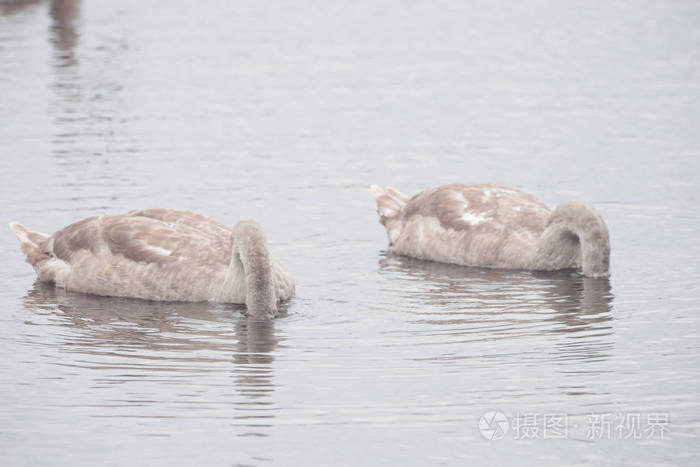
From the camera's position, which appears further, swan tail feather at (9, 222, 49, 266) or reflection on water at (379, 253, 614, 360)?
swan tail feather at (9, 222, 49, 266)

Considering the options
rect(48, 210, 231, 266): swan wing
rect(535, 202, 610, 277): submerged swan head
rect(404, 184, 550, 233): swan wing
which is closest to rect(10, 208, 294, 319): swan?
rect(48, 210, 231, 266): swan wing

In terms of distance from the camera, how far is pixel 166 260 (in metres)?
16.2

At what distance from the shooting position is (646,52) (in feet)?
108

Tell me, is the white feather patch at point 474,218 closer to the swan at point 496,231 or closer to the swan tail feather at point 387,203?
the swan at point 496,231

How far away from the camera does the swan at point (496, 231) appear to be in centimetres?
1700

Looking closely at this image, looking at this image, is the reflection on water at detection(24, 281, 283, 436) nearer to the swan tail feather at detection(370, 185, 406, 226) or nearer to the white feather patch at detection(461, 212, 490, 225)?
the white feather patch at detection(461, 212, 490, 225)

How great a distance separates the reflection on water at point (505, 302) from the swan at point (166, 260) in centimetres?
167

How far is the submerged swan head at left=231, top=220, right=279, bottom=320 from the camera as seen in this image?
15.0 metres

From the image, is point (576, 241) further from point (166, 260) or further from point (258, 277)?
point (166, 260)

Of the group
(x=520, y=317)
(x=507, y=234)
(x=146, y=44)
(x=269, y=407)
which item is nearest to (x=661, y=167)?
(x=507, y=234)

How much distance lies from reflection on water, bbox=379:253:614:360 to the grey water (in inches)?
2.0

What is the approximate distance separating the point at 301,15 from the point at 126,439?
30536 millimetres

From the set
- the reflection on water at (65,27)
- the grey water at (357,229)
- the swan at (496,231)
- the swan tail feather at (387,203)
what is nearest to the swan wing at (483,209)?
the swan at (496,231)

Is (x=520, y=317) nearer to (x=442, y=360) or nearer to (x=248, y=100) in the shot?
(x=442, y=360)
